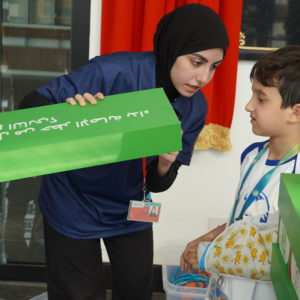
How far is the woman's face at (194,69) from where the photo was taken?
1726 mm

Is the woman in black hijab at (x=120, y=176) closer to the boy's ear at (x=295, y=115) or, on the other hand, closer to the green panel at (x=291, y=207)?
the boy's ear at (x=295, y=115)

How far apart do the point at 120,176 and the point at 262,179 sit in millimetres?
588

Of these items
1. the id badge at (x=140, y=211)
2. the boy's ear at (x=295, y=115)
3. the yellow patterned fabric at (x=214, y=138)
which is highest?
the boy's ear at (x=295, y=115)

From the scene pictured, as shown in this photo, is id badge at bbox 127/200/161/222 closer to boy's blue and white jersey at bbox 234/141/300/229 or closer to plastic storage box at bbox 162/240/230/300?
plastic storage box at bbox 162/240/230/300

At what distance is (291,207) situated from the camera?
0.91m

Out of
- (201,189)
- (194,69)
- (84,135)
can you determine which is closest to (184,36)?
(194,69)

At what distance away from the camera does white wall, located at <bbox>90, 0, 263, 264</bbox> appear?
2906 mm

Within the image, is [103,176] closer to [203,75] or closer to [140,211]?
[140,211]

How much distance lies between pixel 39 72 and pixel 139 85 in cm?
140

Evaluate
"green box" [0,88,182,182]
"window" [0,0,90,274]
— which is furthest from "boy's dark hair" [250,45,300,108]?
"window" [0,0,90,274]

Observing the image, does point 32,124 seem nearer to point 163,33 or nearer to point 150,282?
point 163,33

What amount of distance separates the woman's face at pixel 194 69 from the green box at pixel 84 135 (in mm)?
355

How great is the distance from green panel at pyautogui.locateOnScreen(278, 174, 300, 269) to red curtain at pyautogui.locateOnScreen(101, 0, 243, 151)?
1.71 meters

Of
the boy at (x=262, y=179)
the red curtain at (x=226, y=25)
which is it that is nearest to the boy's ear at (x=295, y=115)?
the boy at (x=262, y=179)
